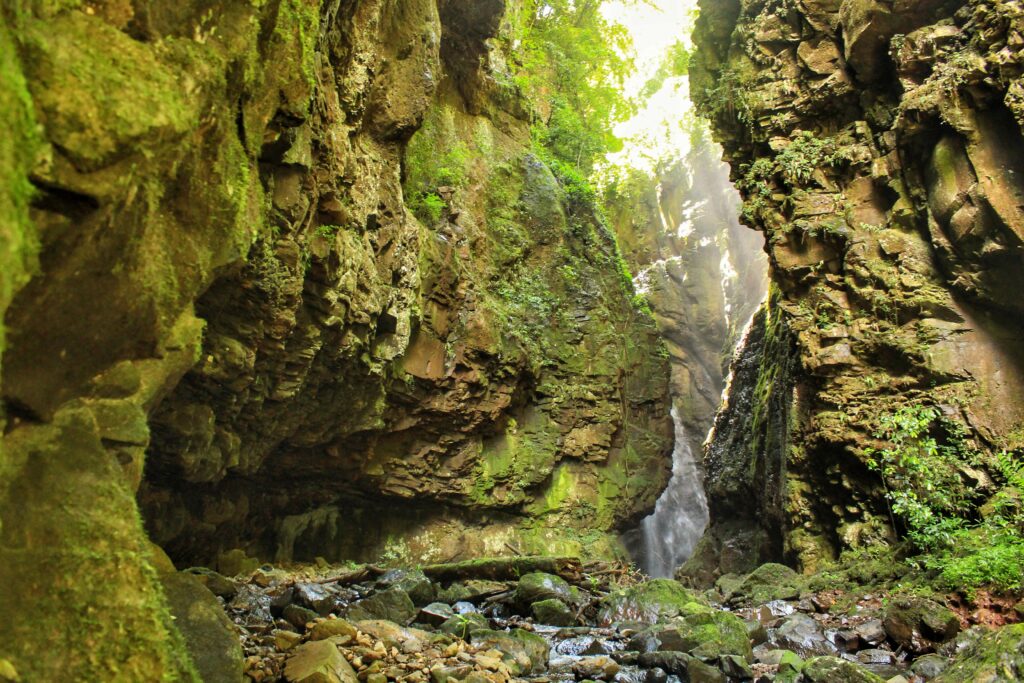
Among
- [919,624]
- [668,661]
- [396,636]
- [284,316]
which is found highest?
[284,316]

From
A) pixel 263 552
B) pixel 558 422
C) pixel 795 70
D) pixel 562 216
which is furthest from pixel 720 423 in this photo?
pixel 263 552

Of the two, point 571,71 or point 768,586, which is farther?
point 571,71

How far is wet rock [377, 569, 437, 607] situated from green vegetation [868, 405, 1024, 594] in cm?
754

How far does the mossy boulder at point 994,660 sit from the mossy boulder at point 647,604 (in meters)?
4.33

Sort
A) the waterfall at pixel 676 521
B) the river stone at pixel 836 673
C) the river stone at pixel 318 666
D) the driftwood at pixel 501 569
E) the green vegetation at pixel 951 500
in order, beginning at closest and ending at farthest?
the river stone at pixel 318 666 < the river stone at pixel 836 673 < the green vegetation at pixel 951 500 < the driftwood at pixel 501 569 < the waterfall at pixel 676 521

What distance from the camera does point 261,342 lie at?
7.55m

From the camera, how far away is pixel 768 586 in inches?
478

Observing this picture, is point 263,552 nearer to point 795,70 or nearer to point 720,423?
point 720,423

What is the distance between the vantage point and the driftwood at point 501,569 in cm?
1167

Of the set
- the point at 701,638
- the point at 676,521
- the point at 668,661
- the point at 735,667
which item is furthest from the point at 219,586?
the point at 676,521

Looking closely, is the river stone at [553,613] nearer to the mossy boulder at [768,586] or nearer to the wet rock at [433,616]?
the wet rock at [433,616]

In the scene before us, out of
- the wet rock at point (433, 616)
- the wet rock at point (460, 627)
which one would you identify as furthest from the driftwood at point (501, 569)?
the wet rock at point (460, 627)

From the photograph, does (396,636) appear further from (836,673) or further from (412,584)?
(836,673)

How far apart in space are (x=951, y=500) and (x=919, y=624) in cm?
342
